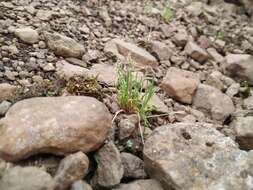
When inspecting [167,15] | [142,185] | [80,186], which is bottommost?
[142,185]

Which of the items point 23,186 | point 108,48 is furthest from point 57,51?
point 23,186

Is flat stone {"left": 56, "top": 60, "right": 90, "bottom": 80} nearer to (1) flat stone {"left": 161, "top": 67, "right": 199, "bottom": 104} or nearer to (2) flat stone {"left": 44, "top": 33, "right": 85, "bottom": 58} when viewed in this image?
(2) flat stone {"left": 44, "top": 33, "right": 85, "bottom": 58}

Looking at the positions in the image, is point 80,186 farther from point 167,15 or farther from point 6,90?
point 167,15

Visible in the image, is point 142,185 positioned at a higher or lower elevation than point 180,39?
lower

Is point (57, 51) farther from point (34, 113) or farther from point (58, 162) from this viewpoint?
point (58, 162)

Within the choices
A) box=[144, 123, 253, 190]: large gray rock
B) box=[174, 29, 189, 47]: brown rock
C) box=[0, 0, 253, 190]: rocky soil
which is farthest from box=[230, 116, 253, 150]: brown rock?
box=[174, 29, 189, 47]: brown rock

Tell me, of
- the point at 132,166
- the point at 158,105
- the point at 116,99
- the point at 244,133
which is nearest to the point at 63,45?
the point at 116,99
